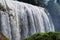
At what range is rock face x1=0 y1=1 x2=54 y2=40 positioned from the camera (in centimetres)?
1141

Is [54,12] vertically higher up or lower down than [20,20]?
higher up

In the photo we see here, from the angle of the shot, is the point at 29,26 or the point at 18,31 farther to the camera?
the point at 29,26

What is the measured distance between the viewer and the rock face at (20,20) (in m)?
11.4

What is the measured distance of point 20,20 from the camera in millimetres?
12594

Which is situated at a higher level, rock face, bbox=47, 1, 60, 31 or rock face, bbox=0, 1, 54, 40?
rock face, bbox=47, 1, 60, 31

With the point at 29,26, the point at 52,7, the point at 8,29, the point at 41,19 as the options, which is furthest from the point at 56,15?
the point at 8,29

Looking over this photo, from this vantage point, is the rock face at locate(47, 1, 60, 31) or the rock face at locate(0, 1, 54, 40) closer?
the rock face at locate(0, 1, 54, 40)

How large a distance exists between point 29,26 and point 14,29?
60.3 inches

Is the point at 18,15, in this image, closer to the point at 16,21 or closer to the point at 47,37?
the point at 16,21

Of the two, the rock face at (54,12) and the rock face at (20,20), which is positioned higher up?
the rock face at (54,12)

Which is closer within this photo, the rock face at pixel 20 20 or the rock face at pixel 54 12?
the rock face at pixel 20 20

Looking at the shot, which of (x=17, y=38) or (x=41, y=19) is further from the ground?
(x=41, y=19)

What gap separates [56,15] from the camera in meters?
27.9

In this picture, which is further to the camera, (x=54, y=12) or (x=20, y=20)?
(x=54, y=12)
